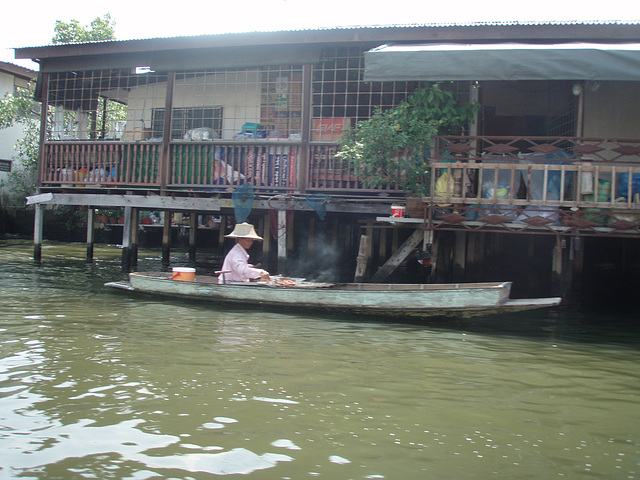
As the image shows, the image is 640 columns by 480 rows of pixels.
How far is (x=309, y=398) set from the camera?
467 cm

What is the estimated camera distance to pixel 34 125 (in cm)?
2491

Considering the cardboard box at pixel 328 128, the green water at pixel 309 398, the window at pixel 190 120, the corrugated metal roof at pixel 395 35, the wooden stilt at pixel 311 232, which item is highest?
the corrugated metal roof at pixel 395 35

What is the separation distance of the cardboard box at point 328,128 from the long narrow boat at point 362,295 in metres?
3.15

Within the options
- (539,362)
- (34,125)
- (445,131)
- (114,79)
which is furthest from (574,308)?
(34,125)

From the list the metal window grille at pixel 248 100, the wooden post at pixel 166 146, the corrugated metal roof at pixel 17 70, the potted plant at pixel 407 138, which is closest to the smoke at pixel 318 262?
the metal window grille at pixel 248 100

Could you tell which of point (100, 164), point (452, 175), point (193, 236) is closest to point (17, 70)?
point (193, 236)

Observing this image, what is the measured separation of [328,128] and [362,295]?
14.3 ft

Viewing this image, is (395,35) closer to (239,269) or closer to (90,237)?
(239,269)

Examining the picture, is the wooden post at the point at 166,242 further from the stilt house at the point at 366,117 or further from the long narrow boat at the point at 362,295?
the long narrow boat at the point at 362,295

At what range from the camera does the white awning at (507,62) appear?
8.11 m

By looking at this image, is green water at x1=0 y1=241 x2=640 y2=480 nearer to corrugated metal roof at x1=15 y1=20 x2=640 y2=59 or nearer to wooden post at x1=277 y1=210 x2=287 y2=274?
wooden post at x1=277 y1=210 x2=287 y2=274

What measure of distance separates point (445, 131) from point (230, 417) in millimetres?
7278

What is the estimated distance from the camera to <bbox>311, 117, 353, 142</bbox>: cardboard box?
11.3 metres

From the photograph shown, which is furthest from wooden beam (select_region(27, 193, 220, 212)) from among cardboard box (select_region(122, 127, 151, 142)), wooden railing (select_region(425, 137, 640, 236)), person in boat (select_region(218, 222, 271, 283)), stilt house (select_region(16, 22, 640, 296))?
wooden railing (select_region(425, 137, 640, 236))
